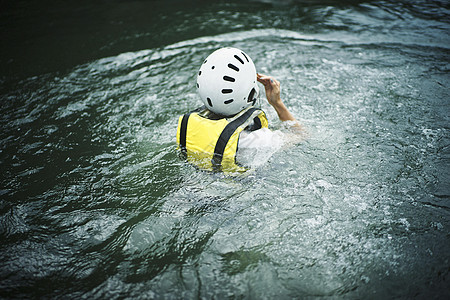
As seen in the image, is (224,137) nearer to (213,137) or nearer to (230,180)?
(213,137)

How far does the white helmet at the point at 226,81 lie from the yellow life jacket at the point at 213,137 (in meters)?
0.17

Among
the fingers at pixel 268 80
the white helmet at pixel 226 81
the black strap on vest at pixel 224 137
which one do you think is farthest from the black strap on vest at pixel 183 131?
the fingers at pixel 268 80

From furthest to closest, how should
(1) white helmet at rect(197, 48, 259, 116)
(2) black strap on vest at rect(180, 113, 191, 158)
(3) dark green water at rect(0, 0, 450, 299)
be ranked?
(2) black strap on vest at rect(180, 113, 191, 158), (1) white helmet at rect(197, 48, 259, 116), (3) dark green water at rect(0, 0, 450, 299)

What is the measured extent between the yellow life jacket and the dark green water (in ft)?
0.96

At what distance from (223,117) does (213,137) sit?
33 centimetres

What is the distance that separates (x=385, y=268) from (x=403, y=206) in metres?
0.91

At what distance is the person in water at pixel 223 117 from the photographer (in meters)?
3.28

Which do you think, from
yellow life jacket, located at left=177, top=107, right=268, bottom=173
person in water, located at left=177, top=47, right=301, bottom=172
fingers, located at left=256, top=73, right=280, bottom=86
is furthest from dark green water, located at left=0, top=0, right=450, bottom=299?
fingers, located at left=256, top=73, right=280, bottom=86

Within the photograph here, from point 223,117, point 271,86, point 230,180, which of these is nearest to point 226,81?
point 223,117

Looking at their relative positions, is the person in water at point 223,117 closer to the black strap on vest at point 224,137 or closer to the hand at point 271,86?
the black strap on vest at point 224,137

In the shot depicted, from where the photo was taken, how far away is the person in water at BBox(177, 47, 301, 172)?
3279mm

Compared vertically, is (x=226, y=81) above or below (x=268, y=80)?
above

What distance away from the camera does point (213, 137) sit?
3408 mm

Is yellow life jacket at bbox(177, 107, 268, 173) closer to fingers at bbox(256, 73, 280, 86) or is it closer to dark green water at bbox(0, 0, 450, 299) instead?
dark green water at bbox(0, 0, 450, 299)
